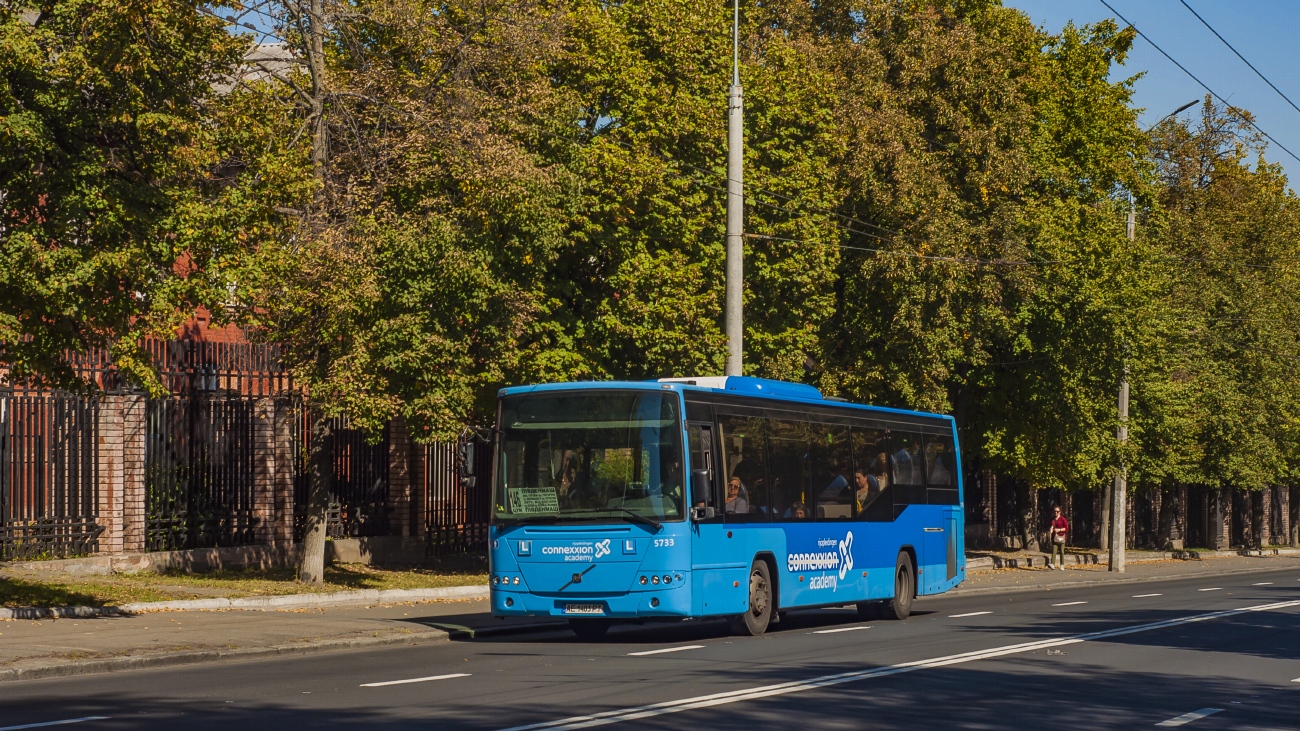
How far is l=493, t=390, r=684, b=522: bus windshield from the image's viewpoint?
17703mm

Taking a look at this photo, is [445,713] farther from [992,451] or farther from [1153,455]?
[1153,455]

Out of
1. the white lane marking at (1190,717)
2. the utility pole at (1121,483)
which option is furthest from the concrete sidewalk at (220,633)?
the utility pole at (1121,483)

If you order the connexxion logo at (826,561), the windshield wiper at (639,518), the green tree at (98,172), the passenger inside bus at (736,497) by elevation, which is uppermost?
the green tree at (98,172)

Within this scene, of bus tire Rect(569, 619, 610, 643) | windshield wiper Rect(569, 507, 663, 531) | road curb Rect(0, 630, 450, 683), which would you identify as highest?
windshield wiper Rect(569, 507, 663, 531)

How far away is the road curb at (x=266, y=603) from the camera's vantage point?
18297mm

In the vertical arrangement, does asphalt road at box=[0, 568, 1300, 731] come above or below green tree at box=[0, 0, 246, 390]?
below

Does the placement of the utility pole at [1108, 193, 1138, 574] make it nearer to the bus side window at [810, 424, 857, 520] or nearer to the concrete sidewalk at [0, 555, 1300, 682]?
the bus side window at [810, 424, 857, 520]

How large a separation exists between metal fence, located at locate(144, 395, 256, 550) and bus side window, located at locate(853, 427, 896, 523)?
427 inches

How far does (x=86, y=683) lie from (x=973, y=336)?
27.7m

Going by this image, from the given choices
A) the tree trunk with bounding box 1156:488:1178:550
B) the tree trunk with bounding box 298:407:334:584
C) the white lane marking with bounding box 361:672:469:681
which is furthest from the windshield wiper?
the tree trunk with bounding box 1156:488:1178:550

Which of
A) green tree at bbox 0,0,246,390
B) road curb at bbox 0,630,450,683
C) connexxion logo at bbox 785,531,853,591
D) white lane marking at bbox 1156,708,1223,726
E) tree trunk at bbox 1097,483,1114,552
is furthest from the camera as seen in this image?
tree trunk at bbox 1097,483,1114,552

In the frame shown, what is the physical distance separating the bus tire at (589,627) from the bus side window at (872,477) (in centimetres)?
411

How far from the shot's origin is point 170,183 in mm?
17656

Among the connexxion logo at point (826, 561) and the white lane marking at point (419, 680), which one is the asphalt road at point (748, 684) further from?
the connexxion logo at point (826, 561)
